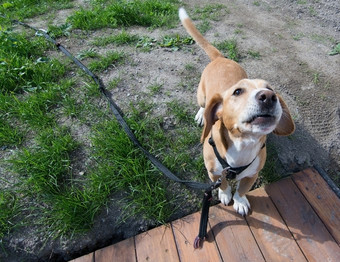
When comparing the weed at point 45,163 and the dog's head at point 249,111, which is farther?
the weed at point 45,163

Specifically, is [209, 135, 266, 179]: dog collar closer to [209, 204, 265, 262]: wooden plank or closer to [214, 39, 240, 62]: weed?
[209, 204, 265, 262]: wooden plank

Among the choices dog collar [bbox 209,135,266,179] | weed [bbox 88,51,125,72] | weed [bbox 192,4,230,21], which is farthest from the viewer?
weed [bbox 192,4,230,21]

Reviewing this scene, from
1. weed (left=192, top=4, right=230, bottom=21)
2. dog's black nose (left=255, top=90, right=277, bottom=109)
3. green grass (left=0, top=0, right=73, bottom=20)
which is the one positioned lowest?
weed (left=192, top=4, right=230, bottom=21)

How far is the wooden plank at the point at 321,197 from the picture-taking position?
1.98 metres

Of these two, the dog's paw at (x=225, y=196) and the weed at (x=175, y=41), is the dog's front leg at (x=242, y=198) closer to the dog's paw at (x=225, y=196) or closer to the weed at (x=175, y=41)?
the dog's paw at (x=225, y=196)

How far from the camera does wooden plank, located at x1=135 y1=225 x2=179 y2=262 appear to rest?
1.85m

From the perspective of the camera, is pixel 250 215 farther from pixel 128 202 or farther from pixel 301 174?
pixel 128 202

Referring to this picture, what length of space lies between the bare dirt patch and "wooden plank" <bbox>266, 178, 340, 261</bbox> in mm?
306

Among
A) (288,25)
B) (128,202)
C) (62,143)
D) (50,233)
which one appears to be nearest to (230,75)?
(128,202)

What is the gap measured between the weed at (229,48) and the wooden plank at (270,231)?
7.28 ft

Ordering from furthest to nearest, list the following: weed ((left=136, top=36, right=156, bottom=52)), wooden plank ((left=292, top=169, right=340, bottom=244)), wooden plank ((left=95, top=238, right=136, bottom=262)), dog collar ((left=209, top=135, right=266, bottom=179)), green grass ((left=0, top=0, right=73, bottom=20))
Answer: green grass ((left=0, top=0, right=73, bottom=20)) < weed ((left=136, top=36, right=156, bottom=52)) < wooden plank ((left=292, top=169, right=340, bottom=244)) < wooden plank ((left=95, top=238, right=136, bottom=262)) < dog collar ((left=209, top=135, right=266, bottom=179))

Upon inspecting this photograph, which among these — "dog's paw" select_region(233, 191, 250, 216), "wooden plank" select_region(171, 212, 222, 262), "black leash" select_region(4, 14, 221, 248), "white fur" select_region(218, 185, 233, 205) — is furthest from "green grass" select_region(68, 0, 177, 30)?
"wooden plank" select_region(171, 212, 222, 262)

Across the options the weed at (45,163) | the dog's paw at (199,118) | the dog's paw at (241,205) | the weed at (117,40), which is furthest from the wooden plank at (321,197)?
the weed at (117,40)

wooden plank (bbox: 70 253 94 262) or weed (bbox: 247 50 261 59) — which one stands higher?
weed (bbox: 247 50 261 59)
